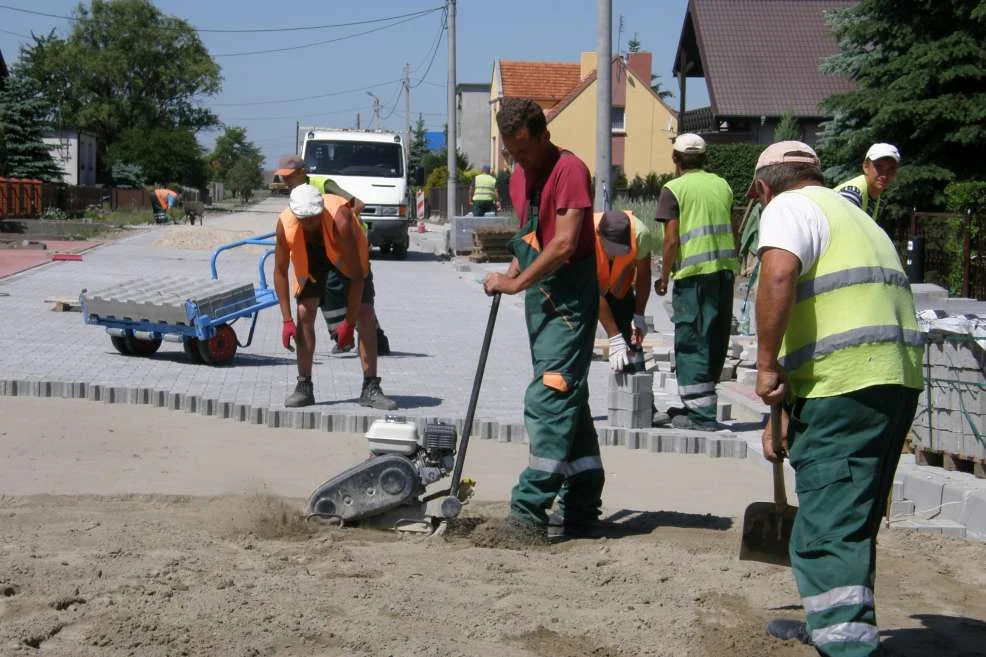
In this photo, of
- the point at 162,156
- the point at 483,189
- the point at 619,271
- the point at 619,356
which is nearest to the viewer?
the point at 619,356

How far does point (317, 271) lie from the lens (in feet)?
31.6

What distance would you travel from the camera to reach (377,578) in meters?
5.54

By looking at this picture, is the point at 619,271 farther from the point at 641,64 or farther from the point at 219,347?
the point at 641,64

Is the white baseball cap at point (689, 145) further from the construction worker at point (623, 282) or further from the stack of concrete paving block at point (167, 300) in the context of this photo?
the stack of concrete paving block at point (167, 300)

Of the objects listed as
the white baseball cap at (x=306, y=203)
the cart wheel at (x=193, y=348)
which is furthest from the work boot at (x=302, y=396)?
the cart wheel at (x=193, y=348)

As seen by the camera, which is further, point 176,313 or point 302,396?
point 176,313

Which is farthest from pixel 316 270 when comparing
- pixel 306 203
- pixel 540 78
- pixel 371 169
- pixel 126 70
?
pixel 126 70

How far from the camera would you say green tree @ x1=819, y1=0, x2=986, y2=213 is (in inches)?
897

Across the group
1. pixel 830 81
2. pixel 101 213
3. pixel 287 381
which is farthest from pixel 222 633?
pixel 101 213

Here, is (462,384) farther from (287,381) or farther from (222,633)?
(222,633)

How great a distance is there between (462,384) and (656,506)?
4178mm

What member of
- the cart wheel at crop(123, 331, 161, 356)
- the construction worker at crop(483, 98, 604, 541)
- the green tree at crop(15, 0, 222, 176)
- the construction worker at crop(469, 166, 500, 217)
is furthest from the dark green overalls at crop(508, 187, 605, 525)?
the green tree at crop(15, 0, 222, 176)

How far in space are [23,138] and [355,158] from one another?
73.7 ft

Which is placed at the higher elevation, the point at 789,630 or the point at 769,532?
the point at 769,532
